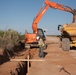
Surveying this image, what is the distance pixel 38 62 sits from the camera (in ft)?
51.6

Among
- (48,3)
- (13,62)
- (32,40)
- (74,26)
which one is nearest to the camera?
(13,62)

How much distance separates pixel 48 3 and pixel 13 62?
1388cm

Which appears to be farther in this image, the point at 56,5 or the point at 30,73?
the point at 56,5

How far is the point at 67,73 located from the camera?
39.2 ft

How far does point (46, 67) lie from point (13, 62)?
2431 mm

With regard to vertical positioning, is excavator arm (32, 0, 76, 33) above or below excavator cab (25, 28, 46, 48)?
above

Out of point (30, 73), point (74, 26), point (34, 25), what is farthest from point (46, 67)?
point (34, 25)

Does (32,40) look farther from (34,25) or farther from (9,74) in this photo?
(9,74)

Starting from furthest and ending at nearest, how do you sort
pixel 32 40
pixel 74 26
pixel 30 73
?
pixel 32 40 < pixel 74 26 < pixel 30 73

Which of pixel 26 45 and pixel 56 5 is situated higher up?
pixel 56 5

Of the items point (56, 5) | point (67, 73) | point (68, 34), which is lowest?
point (67, 73)

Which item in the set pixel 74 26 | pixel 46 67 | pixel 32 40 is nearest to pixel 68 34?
pixel 74 26

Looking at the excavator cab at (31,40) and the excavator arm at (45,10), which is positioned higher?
the excavator arm at (45,10)

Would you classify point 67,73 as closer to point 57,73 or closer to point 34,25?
point 57,73
